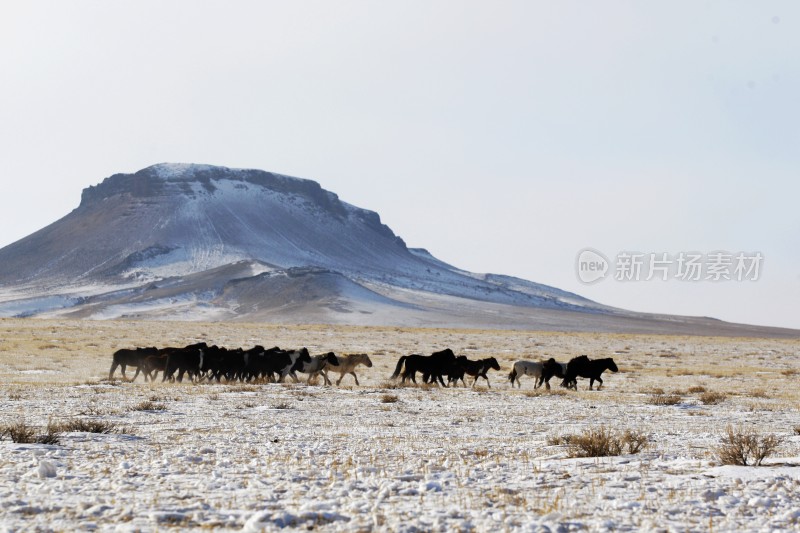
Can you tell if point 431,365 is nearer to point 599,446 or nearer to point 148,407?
point 148,407

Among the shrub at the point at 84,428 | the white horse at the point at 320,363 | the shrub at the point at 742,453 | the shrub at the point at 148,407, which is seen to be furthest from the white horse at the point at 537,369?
the shrub at the point at 742,453

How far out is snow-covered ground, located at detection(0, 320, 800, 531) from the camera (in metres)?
6.72

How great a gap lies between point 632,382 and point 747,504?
22598 millimetres

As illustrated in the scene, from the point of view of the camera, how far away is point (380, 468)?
9.09 m

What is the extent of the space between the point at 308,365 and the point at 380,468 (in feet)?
59.0

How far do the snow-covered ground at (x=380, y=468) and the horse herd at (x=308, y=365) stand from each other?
546 cm

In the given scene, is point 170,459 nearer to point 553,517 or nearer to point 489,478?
point 489,478

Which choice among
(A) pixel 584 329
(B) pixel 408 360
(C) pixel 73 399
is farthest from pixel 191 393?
(A) pixel 584 329

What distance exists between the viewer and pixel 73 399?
18.3 meters

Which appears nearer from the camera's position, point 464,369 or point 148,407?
point 148,407

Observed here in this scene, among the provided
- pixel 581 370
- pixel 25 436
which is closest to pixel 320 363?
pixel 581 370

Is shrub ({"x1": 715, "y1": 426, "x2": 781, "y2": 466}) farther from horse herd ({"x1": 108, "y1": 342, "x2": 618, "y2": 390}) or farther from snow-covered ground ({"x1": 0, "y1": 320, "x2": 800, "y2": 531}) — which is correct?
horse herd ({"x1": 108, "y1": 342, "x2": 618, "y2": 390})

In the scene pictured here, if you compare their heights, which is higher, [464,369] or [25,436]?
[464,369]

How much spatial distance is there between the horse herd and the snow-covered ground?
546cm
